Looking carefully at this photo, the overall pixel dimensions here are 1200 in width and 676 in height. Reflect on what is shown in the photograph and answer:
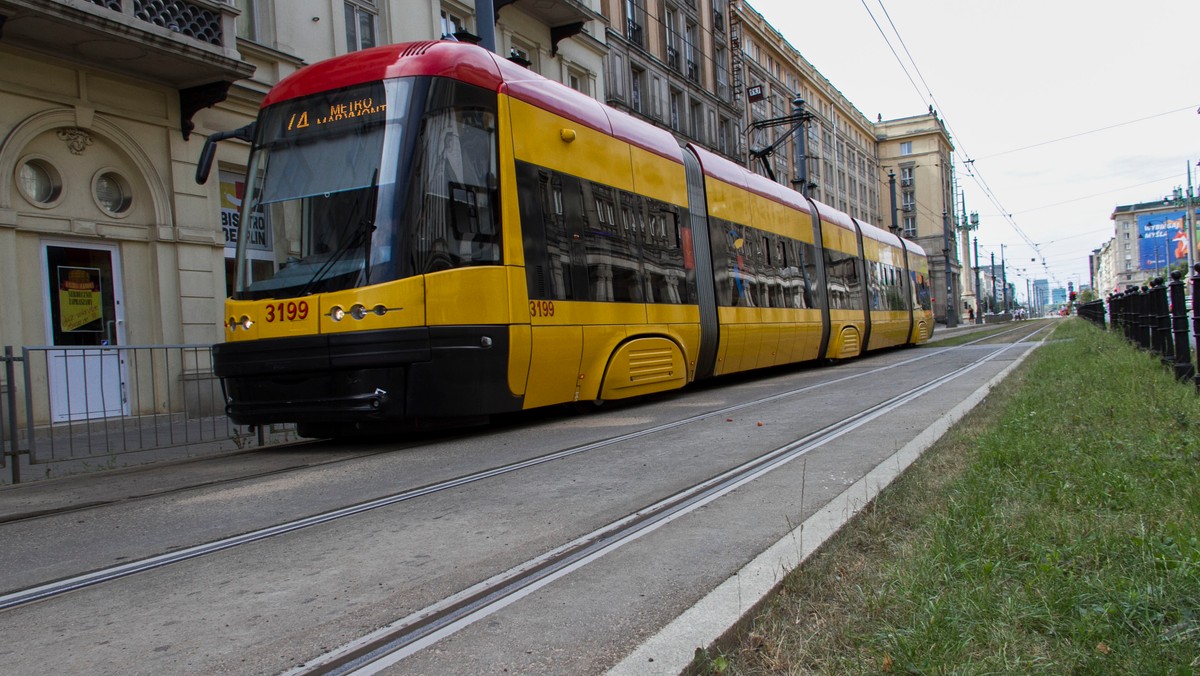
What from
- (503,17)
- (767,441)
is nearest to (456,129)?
(767,441)

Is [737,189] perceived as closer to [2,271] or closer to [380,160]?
[380,160]

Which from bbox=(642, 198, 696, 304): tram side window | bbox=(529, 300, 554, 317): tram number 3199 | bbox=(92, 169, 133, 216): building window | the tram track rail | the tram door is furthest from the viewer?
bbox=(92, 169, 133, 216): building window

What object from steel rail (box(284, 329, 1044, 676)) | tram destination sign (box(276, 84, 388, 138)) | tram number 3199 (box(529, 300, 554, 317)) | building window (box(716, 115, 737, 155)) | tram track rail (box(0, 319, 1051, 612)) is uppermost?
building window (box(716, 115, 737, 155))

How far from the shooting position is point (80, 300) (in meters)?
11.6

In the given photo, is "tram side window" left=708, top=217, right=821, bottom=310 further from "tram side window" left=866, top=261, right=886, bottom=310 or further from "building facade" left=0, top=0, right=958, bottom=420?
"tram side window" left=866, top=261, right=886, bottom=310

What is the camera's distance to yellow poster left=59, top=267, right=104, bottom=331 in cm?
1141

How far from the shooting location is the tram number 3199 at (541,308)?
8023 mm

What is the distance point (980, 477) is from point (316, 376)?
5.15m

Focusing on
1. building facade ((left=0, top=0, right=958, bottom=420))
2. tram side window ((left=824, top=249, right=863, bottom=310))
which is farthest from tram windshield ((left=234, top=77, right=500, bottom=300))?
tram side window ((left=824, top=249, right=863, bottom=310))

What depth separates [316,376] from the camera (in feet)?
23.3

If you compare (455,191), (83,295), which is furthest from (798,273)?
(83,295)

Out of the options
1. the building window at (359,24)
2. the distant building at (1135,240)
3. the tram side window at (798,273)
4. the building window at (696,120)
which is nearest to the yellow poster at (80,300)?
the building window at (359,24)

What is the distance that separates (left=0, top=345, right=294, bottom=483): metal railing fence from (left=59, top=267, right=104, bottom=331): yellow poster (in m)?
4.00

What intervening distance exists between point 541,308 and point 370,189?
200 centimetres
